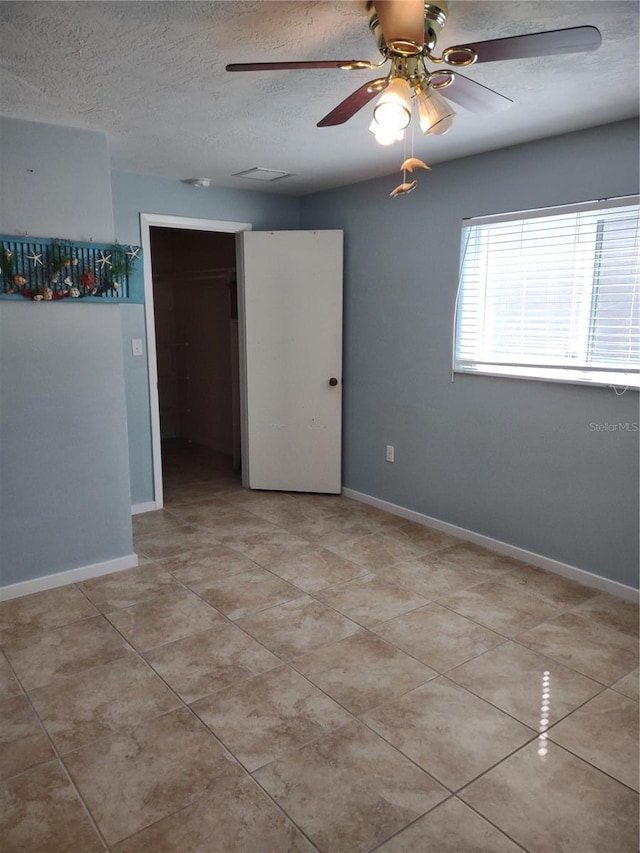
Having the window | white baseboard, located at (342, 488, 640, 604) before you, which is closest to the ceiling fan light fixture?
the window

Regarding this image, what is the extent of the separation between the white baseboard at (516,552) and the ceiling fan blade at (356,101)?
98.5 inches

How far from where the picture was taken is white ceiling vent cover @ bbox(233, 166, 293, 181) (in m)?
3.85

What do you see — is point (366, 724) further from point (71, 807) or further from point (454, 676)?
point (71, 807)

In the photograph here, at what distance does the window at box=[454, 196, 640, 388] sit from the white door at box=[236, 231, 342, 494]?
115cm

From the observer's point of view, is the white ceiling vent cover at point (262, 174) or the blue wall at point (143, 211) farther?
the blue wall at point (143, 211)

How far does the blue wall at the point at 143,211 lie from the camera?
405cm

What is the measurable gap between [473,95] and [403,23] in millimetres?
435

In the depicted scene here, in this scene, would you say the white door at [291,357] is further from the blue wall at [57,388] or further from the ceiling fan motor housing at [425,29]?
the ceiling fan motor housing at [425,29]

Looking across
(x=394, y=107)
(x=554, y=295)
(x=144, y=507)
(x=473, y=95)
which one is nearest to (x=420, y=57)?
(x=394, y=107)

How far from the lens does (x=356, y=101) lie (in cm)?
195

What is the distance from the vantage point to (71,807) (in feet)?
5.80

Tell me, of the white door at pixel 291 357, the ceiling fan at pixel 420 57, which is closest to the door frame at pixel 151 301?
the white door at pixel 291 357

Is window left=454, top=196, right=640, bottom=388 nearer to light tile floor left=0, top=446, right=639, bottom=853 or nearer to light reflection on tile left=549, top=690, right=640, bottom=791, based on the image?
light tile floor left=0, top=446, right=639, bottom=853

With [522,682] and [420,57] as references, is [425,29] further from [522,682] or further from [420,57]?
[522,682]
